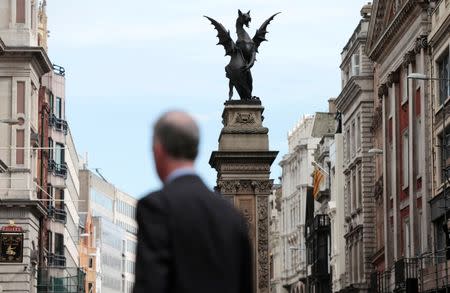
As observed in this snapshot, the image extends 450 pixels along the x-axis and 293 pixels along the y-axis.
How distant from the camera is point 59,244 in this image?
92.9 metres

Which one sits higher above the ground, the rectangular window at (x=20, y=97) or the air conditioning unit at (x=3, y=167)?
the rectangular window at (x=20, y=97)

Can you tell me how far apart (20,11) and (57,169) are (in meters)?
19.0

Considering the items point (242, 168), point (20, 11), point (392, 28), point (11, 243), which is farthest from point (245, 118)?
point (20, 11)

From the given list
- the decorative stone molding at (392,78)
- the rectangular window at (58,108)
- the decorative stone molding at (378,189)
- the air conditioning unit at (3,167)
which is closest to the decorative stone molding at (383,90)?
the decorative stone molding at (392,78)

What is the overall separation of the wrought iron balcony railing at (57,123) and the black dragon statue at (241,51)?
47511mm

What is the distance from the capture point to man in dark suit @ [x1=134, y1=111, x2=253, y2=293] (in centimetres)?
888

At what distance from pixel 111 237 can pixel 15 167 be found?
122 meters

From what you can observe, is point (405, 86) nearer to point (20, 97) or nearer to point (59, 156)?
point (20, 97)

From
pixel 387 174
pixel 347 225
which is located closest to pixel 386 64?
pixel 387 174

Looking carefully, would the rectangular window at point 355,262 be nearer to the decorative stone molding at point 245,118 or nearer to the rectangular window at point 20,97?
the rectangular window at point 20,97

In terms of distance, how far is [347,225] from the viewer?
9400 centimetres

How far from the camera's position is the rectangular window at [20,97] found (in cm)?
7656

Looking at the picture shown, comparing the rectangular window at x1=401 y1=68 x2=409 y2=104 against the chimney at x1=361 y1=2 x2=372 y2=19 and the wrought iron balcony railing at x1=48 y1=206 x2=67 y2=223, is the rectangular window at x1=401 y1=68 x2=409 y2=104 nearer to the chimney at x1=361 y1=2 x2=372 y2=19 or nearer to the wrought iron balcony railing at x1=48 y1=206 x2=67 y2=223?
the chimney at x1=361 y1=2 x2=372 y2=19

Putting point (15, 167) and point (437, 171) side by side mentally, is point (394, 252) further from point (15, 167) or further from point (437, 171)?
point (15, 167)
